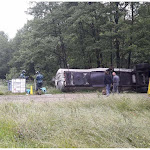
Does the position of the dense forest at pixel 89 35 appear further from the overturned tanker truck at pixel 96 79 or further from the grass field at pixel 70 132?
the grass field at pixel 70 132

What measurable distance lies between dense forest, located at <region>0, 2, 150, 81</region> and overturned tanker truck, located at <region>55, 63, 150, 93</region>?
234 cm

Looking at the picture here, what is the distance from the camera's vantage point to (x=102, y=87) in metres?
17.6

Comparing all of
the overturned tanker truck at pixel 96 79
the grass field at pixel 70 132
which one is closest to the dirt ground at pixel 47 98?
the grass field at pixel 70 132

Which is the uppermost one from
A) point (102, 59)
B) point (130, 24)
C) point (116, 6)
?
point (116, 6)

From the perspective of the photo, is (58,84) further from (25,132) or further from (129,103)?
(25,132)

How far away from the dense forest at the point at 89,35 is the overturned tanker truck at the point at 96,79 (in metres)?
2.34

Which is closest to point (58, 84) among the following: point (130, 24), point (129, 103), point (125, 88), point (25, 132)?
point (125, 88)

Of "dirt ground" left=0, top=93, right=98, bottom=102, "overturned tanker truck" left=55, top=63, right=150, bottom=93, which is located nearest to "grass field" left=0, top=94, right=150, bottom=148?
"dirt ground" left=0, top=93, right=98, bottom=102

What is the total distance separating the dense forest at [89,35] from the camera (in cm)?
1973

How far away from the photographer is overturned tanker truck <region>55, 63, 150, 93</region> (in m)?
17.1

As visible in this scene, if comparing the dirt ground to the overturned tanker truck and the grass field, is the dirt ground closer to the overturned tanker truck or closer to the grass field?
the grass field

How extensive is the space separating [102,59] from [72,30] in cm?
500

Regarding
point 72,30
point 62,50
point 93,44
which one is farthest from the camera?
point 62,50

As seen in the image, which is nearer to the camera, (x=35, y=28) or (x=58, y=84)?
(x=58, y=84)
